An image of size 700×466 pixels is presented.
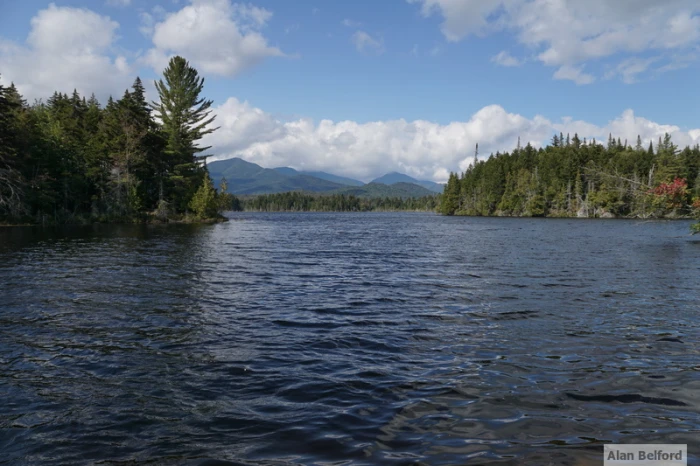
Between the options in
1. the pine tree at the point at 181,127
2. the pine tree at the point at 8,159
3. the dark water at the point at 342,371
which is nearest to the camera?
the dark water at the point at 342,371

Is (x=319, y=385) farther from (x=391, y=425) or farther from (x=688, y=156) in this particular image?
(x=688, y=156)

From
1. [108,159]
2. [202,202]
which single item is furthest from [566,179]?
[108,159]

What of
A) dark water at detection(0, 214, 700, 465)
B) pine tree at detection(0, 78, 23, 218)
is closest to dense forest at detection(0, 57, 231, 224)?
pine tree at detection(0, 78, 23, 218)

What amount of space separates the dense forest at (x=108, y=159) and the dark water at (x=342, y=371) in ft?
152

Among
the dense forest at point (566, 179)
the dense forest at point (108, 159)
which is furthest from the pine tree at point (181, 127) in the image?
the dense forest at point (566, 179)

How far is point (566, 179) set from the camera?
135 metres

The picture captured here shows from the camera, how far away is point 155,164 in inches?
2793

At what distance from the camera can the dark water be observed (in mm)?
5965

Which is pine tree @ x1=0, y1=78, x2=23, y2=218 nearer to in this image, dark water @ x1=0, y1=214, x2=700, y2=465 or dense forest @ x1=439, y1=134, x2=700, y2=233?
dark water @ x1=0, y1=214, x2=700, y2=465

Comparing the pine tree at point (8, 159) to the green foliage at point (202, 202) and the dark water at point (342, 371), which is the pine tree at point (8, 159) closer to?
the green foliage at point (202, 202)

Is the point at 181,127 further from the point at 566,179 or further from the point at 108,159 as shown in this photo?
the point at 566,179

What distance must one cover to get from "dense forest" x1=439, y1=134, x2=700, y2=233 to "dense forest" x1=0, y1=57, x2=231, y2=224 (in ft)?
297

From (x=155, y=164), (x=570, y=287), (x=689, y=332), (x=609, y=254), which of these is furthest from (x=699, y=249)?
(x=155, y=164)

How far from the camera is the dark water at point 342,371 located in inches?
235
